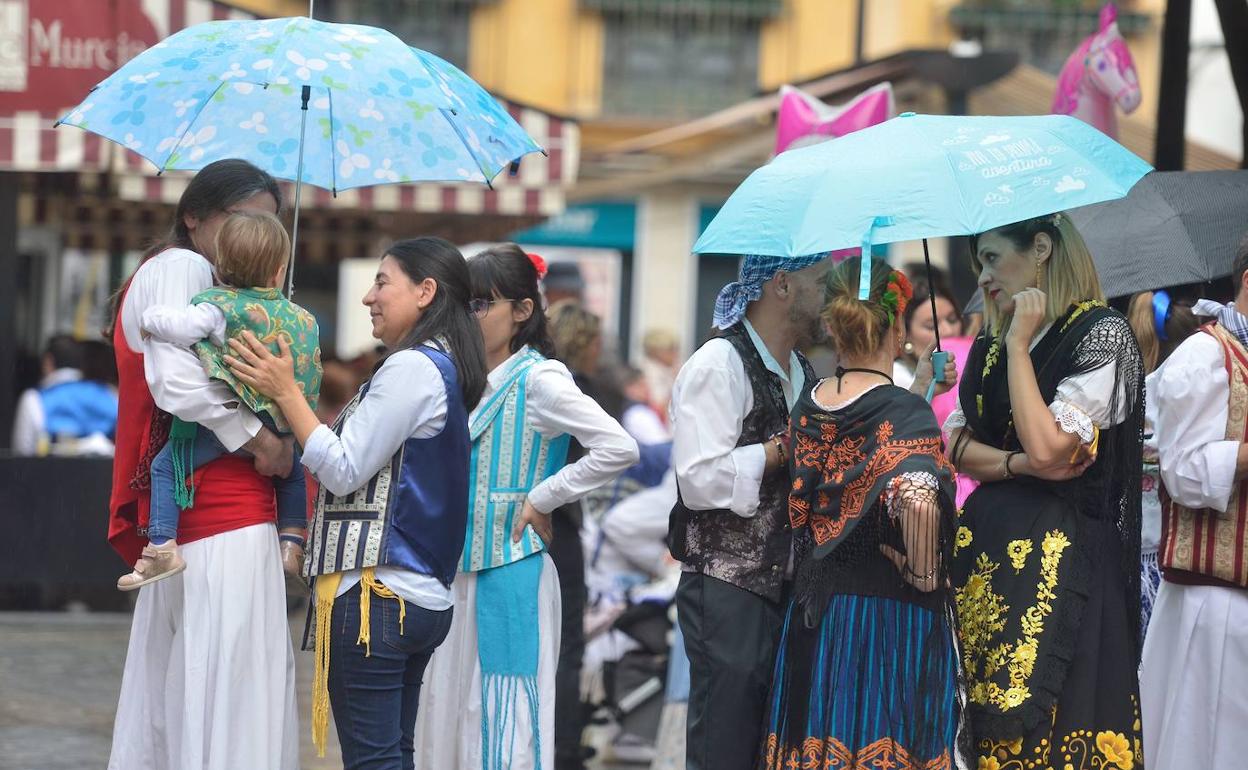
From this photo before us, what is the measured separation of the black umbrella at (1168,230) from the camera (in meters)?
5.11

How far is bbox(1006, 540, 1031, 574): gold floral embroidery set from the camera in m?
4.18

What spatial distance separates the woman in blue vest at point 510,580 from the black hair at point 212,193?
932 mm

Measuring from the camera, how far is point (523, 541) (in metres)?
5.03

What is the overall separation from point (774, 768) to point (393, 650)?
1007 millimetres

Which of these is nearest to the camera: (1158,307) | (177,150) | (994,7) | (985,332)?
(985,332)

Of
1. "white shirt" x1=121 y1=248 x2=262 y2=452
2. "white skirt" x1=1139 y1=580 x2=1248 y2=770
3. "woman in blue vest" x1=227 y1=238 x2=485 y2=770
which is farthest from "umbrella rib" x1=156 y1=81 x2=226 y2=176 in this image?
"white skirt" x1=1139 y1=580 x2=1248 y2=770

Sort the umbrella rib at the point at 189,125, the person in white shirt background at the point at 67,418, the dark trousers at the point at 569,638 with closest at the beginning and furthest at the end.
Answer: the umbrella rib at the point at 189,125, the dark trousers at the point at 569,638, the person in white shirt background at the point at 67,418

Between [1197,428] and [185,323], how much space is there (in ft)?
8.76

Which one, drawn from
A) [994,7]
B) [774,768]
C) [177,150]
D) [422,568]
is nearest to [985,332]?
[774,768]

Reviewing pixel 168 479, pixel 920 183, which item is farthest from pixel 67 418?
pixel 920 183

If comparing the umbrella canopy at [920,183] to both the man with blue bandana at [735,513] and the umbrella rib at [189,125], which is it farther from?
the umbrella rib at [189,125]

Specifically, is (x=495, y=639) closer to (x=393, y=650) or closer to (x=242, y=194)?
(x=393, y=650)

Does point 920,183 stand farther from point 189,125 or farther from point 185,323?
point 189,125

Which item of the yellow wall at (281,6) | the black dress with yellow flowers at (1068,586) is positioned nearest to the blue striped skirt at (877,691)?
the black dress with yellow flowers at (1068,586)
